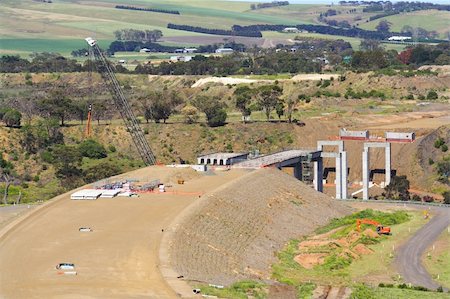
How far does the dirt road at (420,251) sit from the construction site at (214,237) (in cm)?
7

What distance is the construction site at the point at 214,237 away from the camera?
59.8 m

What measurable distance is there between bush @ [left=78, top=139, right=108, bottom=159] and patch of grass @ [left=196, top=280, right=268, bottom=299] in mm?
61536

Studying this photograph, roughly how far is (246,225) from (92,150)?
153 feet

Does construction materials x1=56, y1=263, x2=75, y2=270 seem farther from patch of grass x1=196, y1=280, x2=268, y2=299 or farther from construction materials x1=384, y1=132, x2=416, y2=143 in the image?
construction materials x1=384, y1=132, x2=416, y2=143

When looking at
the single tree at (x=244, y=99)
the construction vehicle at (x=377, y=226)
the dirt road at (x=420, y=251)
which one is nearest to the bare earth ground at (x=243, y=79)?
the single tree at (x=244, y=99)

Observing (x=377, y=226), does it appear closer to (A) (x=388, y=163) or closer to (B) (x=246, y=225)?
(B) (x=246, y=225)

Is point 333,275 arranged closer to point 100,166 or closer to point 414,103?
point 100,166

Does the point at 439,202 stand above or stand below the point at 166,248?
below

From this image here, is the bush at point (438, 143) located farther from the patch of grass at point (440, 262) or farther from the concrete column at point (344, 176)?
the patch of grass at point (440, 262)

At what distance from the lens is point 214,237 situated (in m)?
72.3

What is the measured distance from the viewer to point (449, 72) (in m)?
175

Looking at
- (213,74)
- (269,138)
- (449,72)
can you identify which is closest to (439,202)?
(269,138)

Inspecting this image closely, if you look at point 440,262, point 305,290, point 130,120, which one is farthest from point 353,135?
point 305,290

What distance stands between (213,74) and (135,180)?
104 metres
